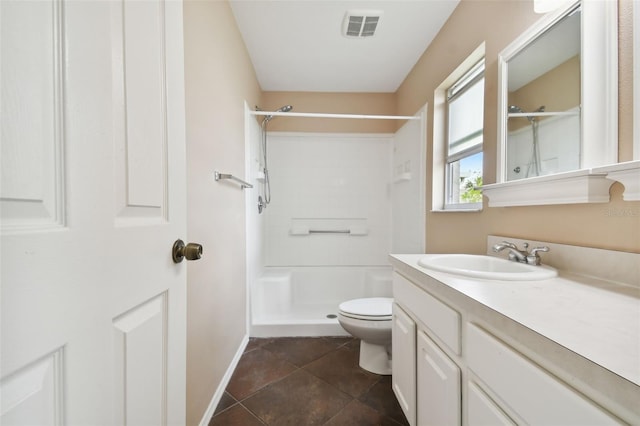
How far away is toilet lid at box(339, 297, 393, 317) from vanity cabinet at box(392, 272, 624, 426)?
35 centimetres

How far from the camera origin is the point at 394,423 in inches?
50.1

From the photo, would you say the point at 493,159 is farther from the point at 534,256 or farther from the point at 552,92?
the point at 534,256

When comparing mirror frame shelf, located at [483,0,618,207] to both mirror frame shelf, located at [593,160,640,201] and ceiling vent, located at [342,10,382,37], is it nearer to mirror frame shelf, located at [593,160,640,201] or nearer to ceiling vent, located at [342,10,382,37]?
mirror frame shelf, located at [593,160,640,201]

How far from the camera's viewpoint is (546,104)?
100cm

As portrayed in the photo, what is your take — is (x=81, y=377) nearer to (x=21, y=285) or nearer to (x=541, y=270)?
(x=21, y=285)

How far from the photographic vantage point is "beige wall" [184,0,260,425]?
1.11m

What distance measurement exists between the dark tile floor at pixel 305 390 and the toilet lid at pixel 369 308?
40 cm

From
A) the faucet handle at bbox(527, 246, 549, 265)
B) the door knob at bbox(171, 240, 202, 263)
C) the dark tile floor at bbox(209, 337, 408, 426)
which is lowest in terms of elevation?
the dark tile floor at bbox(209, 337, 408, 426)

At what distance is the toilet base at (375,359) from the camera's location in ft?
5.43

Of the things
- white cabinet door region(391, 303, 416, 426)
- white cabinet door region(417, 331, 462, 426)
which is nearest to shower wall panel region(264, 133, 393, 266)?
white cabinet door region(391, 303, 416, 426)

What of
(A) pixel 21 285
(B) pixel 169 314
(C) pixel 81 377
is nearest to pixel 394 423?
(B) pixel 169 314

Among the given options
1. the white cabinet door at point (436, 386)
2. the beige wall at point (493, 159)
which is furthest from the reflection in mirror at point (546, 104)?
the white cabinet door at point (436, 386)

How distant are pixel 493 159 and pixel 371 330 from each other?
1215 mm

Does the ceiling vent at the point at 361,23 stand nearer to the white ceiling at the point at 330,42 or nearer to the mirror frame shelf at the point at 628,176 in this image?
the white ceiling at the point at 330,42
